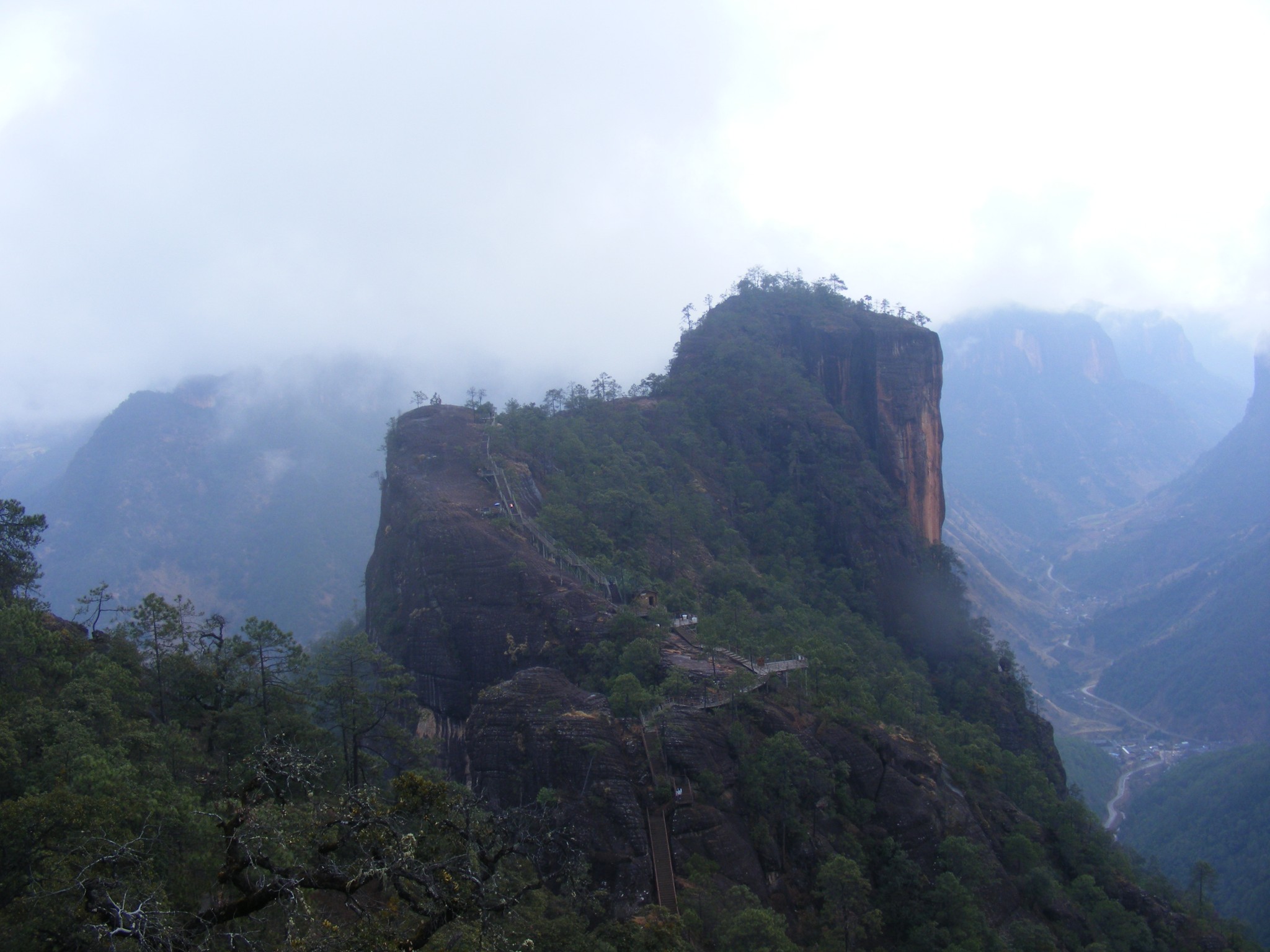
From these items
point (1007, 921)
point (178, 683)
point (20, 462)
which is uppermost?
point (20, 462)

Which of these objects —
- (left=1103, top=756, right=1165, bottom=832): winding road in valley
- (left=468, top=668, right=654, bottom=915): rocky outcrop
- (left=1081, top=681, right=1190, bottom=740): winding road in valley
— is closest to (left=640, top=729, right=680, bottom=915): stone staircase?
(left=468, top=668, right=654, bottom=915): rocky outcrop

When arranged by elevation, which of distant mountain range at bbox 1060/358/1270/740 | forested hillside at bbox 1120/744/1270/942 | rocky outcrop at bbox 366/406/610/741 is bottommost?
forested hillside at bbox 1120/744/1270/942

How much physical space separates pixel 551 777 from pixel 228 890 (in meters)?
16.8

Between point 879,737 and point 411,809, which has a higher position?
point 879,737

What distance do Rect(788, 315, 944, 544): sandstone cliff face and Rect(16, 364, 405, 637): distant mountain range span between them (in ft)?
213

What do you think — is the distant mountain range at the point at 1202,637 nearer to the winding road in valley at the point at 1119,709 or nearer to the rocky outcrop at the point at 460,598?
the winding road in valley at the point at 1119,709

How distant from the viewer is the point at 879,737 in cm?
4162

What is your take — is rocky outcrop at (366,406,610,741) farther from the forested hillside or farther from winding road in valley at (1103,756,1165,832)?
winding road in valley at (1103,756,1165,832)

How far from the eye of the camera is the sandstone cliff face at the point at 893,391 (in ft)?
297

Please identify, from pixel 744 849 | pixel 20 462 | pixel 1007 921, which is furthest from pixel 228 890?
pixel 20 462

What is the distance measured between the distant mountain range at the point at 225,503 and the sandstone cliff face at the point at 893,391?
6487 cm

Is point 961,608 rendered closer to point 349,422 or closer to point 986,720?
point 986,720

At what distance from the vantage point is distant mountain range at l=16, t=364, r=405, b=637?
405 feet

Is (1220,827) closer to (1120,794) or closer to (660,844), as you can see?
(1120,794)
